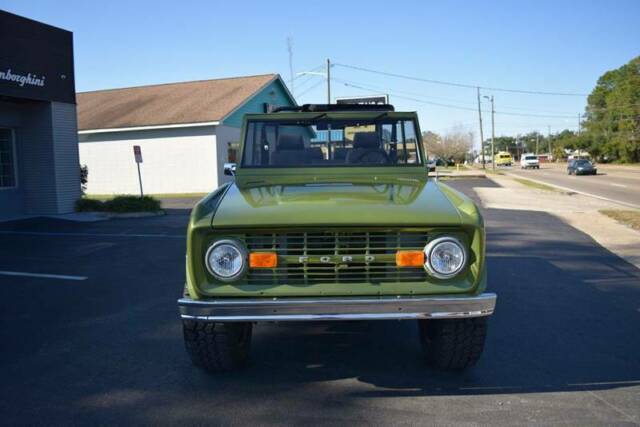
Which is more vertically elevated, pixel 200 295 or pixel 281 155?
pixel 281 155

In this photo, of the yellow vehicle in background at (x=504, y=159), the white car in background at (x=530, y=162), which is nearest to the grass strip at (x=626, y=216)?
the white car in background at (x=530, y=162)

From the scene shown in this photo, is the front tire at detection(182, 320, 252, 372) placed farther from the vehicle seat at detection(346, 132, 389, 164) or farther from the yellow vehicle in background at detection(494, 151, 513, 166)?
the yellow vehicle in background at detection(494, 151, 513, 166)

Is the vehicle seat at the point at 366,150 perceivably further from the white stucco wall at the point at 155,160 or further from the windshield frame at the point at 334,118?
the white stucco wall at the point at 155,160

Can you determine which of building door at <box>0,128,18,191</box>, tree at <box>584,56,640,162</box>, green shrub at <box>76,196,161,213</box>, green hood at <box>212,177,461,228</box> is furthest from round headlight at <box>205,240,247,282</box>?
tree at <box>584,56,640,162</box>

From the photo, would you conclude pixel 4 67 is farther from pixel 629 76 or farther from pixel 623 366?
pixel 629 76

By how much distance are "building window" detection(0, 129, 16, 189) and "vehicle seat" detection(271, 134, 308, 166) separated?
489 inches

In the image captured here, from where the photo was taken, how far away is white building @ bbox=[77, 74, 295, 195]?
86.4ft

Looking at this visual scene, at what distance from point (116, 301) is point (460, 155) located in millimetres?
80991

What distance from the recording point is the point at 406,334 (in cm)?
513

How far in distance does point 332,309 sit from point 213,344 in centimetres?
93

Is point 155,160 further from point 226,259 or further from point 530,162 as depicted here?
point 530,162

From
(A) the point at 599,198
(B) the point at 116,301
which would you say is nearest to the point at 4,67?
(B) the point at 116,301

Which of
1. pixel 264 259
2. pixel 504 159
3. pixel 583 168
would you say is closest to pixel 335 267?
pixel 264 259

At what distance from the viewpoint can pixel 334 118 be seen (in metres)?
5.58
